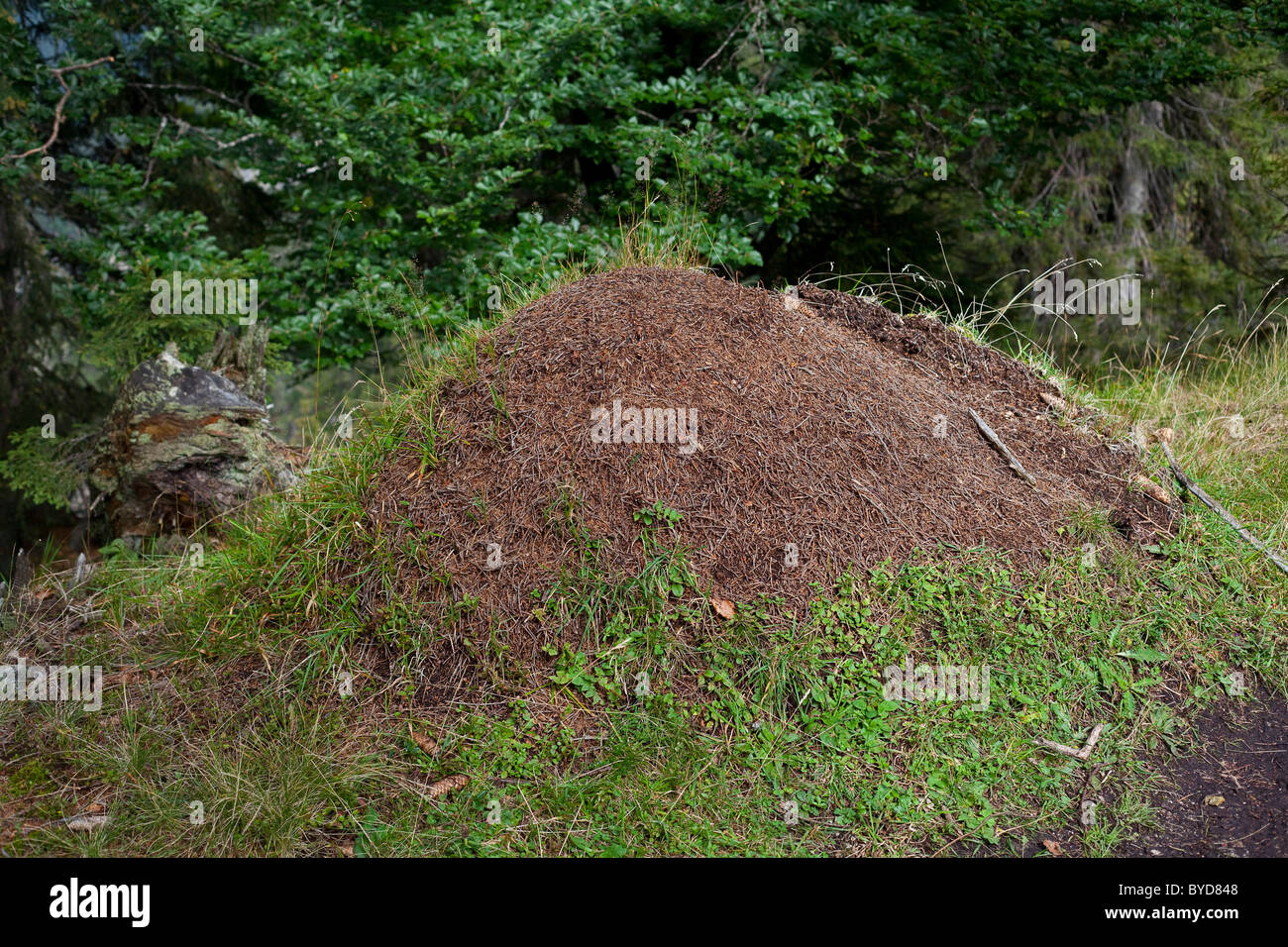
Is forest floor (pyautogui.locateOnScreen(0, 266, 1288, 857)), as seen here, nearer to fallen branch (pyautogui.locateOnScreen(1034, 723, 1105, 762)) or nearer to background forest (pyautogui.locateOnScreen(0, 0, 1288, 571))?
fallen branch (pyautogui.locateOnScreen(1034, 723, 1105, 762))

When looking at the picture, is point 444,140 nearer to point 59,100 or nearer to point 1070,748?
point 59,100

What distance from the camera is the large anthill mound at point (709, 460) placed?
13.4ft

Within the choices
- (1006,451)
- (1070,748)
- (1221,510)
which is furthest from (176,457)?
(1221,510)

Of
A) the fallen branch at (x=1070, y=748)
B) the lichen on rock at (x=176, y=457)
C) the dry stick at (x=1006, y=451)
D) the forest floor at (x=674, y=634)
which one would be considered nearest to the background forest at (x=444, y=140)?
the lichen on rock at (x=176, y=457)

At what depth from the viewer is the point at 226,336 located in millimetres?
6133

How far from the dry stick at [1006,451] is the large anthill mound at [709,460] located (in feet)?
0.14

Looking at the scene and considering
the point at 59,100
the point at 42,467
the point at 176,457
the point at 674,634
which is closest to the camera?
the point at 674,634

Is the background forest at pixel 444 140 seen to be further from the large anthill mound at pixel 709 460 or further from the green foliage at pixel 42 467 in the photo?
the large anthill mound at pixel 709 460

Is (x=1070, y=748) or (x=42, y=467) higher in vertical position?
(x=1070, y=748)

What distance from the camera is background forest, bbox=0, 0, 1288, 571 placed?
6.86m

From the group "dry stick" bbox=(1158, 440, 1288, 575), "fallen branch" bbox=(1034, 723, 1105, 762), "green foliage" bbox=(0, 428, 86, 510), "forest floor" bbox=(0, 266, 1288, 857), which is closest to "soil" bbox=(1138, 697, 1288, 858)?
"forest floor" bbox=(0, 266, 1288, 857)

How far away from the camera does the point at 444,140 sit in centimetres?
Result: 678

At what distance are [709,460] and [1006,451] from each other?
1652mm

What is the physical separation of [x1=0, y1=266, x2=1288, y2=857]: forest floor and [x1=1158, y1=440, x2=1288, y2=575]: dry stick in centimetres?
7
